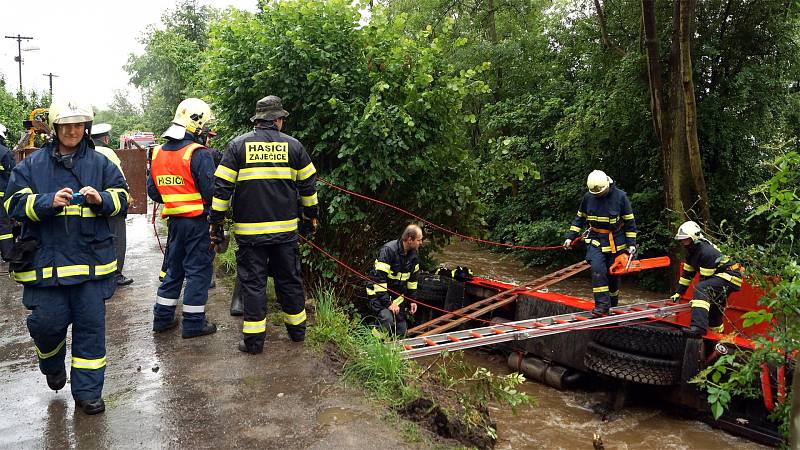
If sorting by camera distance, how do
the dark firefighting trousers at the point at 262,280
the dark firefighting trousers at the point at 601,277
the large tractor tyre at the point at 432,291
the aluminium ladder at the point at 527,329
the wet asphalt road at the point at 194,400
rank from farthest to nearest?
1. the large tractor tyre at the point at 432,291
2. the dark firefighting trousers at the point at 601,277
3. the aluminium ladder at the point at 527,329
4. the dark firefighting trousers at the point at 262,280
5. the wet asphalt road at the point at 194,400

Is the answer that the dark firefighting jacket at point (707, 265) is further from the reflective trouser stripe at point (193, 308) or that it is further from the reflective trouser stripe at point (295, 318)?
the reflective trouser stripe at point (193, 308)

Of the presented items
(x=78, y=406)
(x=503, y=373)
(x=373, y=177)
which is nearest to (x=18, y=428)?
(x=78, y=406)

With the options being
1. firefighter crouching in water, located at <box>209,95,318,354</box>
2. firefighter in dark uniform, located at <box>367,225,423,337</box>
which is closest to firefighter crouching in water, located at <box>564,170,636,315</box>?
firefighter in dark uniform, located at <box>367,225,423,337</box>

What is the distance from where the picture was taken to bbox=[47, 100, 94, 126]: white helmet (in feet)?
11.4

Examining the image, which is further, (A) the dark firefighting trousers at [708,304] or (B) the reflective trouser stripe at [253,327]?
(A) the dark firefighting trousers at [708,304]

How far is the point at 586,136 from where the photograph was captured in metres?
13.6

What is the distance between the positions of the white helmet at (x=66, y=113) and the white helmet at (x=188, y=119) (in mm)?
1296

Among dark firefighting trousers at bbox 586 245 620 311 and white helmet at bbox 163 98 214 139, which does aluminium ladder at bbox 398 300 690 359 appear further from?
white helmet at bbox 163 98 214 139

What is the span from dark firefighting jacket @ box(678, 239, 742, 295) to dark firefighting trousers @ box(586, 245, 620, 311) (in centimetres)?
81

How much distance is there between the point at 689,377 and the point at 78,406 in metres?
5.58

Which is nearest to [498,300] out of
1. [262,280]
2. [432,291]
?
[432,291]

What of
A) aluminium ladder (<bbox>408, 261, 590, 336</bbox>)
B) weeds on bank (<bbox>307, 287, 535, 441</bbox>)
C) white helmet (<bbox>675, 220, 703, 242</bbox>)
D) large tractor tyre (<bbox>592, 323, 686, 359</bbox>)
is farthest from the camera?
aluminium ladder (<bbox>408, 261, 590, 336</bbox>)

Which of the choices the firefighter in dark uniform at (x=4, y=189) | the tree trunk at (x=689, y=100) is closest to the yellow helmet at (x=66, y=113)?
the firefighter in dark uniform at (x=4, y=189)

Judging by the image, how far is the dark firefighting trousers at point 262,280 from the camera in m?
4.52
